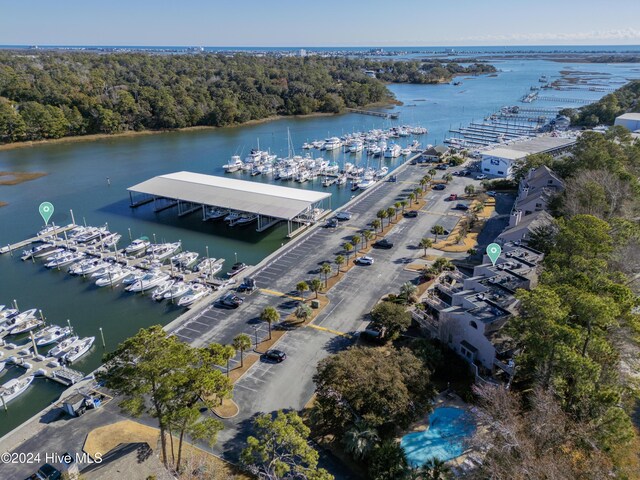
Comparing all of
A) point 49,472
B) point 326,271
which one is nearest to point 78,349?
point 49,472

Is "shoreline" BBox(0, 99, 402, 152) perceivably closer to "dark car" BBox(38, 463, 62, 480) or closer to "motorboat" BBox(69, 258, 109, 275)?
"motorboat" BBox(69, 258, 109, 275)

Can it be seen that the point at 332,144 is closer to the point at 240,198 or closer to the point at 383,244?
the point at 240,198

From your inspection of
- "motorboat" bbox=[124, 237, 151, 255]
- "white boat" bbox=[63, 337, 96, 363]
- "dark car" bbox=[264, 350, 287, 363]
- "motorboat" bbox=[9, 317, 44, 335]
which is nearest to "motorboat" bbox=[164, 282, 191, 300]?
"white boat" bbox=[63, 337, 96, 363]

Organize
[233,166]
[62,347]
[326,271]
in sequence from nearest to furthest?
[62,347]
[326,271]
[233,166]

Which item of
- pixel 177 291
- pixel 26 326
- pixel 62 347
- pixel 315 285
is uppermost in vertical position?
pixel 315 285

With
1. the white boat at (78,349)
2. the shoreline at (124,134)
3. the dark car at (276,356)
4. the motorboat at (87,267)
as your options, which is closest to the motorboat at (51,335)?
the white boat at (78,349)
